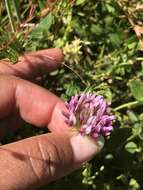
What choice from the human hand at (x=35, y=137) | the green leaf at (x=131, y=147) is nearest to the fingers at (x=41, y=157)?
the human hand at (x=35, y=137)

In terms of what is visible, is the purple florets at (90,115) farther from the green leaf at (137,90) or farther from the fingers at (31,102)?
the green leaf at (137,90)

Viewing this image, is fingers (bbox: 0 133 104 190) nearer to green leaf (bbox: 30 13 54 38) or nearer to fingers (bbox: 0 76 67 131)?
fingers (bbox: 0 76 67 131)

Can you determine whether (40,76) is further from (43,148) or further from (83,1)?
(43,148)

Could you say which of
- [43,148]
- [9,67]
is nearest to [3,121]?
[9,67]

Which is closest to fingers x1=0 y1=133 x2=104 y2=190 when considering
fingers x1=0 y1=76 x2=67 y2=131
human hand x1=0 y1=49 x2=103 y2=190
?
human hand x1=0 y1=49 x2=103 y2=190

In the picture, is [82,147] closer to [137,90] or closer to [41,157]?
[41,157]
